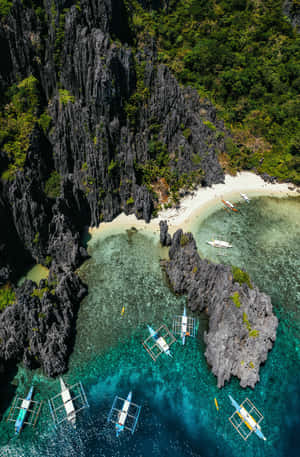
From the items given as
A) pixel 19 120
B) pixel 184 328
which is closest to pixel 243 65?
pixel 19 120

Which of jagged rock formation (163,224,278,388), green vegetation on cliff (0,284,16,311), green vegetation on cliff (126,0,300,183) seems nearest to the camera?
jagged rock formation (163,224,278,388)

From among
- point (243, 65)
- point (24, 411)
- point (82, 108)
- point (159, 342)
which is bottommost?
Answer: point (24, 411)

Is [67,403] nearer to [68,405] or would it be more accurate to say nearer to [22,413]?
[68,405]

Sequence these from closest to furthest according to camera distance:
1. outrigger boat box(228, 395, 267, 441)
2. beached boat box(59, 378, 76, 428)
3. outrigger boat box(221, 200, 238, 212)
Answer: outrigger boat box(228, 395, 267, 441) < beached boat box(59, 378, 76, 428) < outrigger boat box(221, 200, 238, 212)

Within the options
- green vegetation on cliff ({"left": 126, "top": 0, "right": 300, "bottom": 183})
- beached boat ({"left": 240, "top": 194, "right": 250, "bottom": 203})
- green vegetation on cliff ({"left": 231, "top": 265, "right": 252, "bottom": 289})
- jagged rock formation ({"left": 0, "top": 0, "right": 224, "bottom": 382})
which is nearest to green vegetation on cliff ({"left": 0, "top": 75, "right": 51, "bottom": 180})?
jagged rock formation ({"left": 0, "top": 0, "right": 224, "bottom": 382})

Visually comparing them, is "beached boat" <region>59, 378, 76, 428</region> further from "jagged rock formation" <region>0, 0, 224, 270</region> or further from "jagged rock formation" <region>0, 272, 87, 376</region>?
"jagged rock formation" <region>0, 0, 224, 270</region>

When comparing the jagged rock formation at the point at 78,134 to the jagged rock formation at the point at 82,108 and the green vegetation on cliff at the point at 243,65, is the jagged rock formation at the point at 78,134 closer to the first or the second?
the jagged rock formation at the point at 82,108

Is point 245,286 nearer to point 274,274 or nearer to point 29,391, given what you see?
point 274,274
